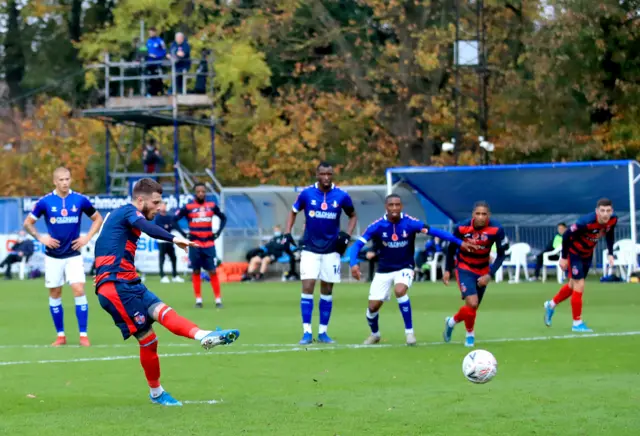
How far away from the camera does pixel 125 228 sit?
10.5 m

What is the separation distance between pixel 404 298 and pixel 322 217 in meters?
1.66

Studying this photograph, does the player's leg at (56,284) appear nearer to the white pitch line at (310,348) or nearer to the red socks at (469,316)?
the white pitch line at (310,348)

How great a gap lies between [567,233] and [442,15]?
94.3 ft

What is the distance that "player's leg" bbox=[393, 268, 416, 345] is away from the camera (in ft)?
49.9

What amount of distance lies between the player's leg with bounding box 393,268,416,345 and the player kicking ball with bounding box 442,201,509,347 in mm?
555

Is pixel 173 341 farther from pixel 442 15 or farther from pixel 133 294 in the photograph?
pixel 442 15

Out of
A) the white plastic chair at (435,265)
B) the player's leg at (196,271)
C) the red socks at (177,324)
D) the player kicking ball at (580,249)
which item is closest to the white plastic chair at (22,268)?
the white plastic chair at (435,265)

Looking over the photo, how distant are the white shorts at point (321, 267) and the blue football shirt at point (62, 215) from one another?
2888 millimetres

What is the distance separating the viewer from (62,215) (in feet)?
51.3

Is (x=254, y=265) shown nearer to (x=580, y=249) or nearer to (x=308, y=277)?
(x=580, y=249)

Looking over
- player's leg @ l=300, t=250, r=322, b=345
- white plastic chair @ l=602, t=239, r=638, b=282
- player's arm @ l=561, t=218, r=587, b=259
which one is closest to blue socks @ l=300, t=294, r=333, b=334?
player's leg @ l=300, t=250, r=322, b=345

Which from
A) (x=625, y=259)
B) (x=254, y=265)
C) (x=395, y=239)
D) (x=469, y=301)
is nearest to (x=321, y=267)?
(x=395, y=239)

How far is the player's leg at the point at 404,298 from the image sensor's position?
49.9 feet

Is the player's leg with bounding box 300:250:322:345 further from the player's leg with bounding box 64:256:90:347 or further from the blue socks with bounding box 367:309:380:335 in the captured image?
the player's leg with bounding box 64:256:90:347
